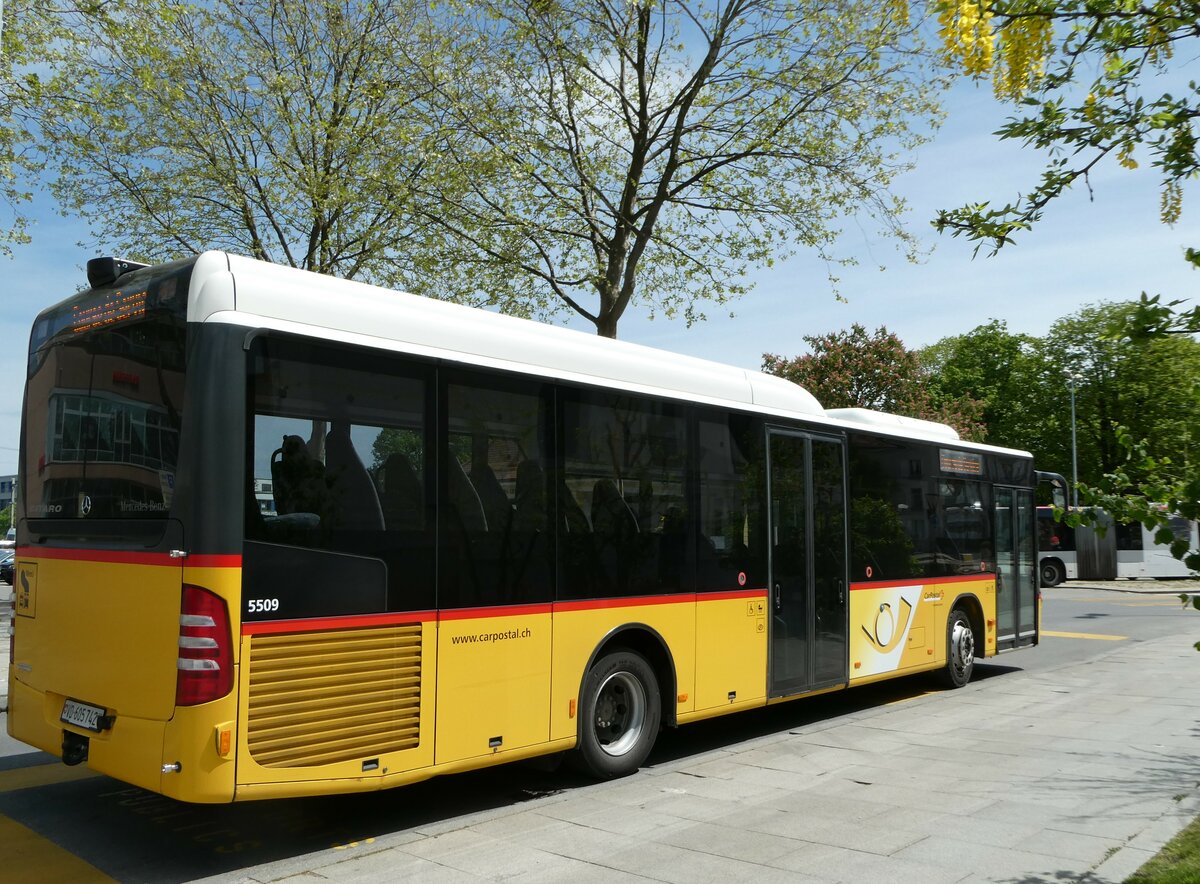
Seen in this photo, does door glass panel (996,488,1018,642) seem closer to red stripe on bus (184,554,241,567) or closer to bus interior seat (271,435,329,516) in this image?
bus interior seat (271,435,329,516)

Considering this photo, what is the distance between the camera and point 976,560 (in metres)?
13.2

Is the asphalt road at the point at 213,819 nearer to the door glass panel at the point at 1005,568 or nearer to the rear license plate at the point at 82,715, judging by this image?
the rear license plate at the point at 82,715

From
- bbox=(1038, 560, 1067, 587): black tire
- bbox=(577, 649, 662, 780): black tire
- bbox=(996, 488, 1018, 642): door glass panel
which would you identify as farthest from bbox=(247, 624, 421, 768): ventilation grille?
bbox=(1038, 560, 1067, 587): black tire

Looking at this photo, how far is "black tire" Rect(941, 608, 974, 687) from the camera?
41.7 ft

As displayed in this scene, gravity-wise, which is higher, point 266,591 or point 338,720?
point 266,591

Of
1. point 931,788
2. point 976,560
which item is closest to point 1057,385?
Answer: point 976,560

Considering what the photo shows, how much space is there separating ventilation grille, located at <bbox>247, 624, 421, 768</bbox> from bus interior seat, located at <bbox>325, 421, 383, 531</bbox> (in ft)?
2.10

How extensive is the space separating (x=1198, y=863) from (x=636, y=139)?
1478 cm

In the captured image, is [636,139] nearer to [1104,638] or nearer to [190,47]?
[190,47]

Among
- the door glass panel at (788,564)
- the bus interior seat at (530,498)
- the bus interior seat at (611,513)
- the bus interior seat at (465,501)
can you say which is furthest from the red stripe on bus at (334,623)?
the door glass panel at (788,564)

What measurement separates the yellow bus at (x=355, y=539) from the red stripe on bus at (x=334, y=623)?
1cm

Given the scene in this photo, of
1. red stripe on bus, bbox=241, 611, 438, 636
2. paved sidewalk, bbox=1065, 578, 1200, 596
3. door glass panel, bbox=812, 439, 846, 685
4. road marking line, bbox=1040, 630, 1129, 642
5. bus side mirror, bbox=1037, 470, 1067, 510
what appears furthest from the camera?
paved sidewalk, bbox=1065, 578, 1200, 596

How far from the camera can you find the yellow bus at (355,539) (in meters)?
5.39

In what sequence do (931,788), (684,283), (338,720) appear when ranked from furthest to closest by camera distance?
1. (684,283)
2. (931,788)
3. (338,720)
